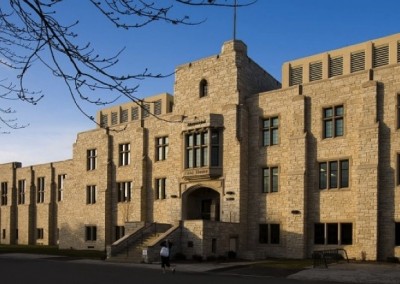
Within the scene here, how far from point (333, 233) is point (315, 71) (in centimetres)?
1143

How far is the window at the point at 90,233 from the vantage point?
45.4 meters

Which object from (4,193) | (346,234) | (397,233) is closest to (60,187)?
(4,193)

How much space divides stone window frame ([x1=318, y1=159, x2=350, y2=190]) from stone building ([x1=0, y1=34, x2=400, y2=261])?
60mm

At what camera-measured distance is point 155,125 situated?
137ft

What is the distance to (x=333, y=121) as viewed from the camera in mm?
32375

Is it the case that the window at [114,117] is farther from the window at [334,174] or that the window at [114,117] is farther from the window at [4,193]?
the window at [334,174]

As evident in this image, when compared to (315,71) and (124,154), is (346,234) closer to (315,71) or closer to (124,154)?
(315,71)

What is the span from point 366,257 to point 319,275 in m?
6.82

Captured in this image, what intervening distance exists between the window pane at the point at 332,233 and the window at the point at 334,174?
7.51 ft

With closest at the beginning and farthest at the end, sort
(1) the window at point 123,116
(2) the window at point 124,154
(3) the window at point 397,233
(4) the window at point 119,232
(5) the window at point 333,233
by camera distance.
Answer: (3) the window at point 397,233
(5) the window at point 333,233
(4) the window at point 119,232
(2) the window at point 124,154
(1) the window at point 123,116

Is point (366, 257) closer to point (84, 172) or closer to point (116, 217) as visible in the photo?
point (116, 217)

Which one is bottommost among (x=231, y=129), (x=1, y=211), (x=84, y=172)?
(x=1, y=211)

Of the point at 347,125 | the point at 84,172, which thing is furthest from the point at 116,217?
the point at 347,125

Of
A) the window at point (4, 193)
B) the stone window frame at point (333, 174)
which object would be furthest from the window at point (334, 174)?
the window at point (4, 193)
